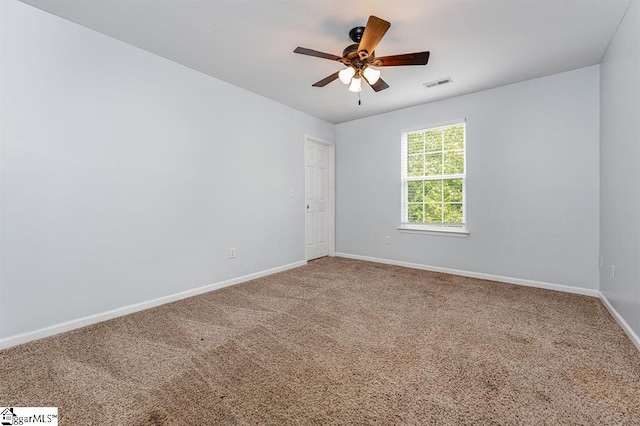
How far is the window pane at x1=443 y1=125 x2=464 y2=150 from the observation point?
3.90 m

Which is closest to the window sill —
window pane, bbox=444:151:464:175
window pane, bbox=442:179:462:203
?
window pane, bbox=442:179:462:203

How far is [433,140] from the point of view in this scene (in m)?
4.15

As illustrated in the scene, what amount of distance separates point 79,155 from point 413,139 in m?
4.06

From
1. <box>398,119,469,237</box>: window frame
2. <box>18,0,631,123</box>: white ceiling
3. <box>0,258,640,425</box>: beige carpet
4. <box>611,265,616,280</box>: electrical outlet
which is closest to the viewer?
<box>0,258,640,425</box>: beige carpet

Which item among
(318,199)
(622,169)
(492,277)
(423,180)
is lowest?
(492,277)

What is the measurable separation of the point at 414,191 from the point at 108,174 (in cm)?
382

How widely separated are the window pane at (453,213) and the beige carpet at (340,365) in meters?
1.34

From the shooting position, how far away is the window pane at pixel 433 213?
4.11 meters

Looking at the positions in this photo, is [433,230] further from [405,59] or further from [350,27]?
[350,27]

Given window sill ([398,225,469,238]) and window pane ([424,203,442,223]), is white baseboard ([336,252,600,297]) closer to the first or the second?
window sill ([398,225,469,238])

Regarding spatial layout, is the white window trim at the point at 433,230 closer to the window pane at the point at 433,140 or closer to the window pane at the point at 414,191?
the window pane at the point at 414,191

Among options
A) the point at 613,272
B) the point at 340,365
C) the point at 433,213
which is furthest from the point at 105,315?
the point at 613,272

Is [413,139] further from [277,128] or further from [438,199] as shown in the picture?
[277,128]

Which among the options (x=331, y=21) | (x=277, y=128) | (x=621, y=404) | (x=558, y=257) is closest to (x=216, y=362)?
(x=621, y=404)
